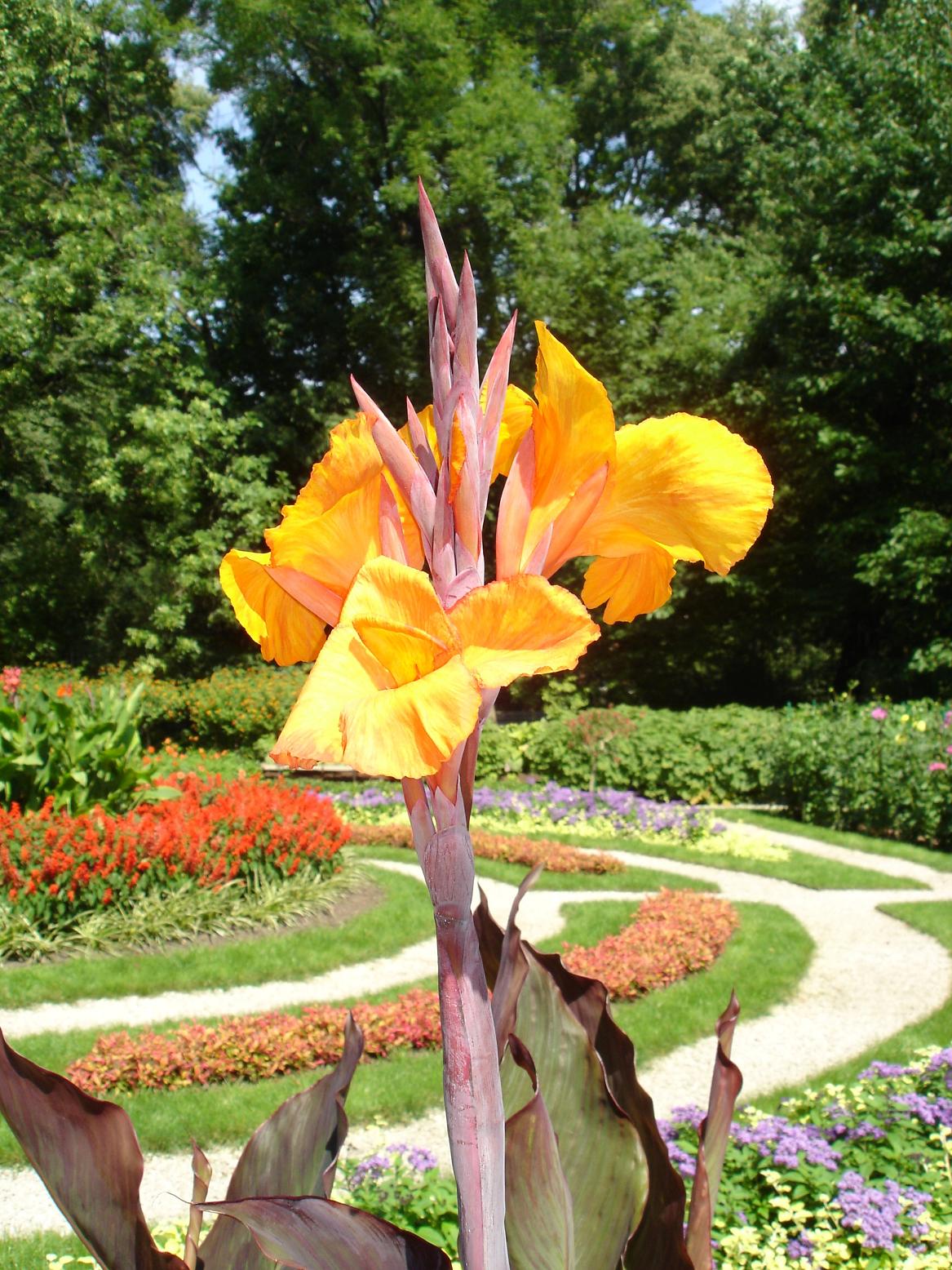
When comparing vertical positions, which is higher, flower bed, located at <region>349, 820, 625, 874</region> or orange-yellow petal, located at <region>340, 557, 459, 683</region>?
orange-yellow petal, located at <region>340, 557, 459, 683</region>

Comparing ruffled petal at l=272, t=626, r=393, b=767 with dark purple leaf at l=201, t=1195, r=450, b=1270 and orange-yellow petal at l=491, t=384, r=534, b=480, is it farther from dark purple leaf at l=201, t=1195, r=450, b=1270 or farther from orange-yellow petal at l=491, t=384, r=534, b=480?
dark purple leaf at l=201, t=1195, r=450, b=1270

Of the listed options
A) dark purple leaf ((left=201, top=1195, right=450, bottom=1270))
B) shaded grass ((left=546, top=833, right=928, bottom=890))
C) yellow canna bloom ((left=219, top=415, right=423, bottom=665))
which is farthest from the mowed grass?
yellow canna bloom ((left=219, top=415, right=423, bottom=665))

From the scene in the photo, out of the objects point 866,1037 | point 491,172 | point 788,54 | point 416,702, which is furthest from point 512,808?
point 788,54

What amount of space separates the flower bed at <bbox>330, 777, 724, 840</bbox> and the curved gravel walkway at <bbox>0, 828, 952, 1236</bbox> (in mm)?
2053

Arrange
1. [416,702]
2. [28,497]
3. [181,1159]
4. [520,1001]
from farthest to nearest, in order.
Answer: [28,497], [181,1159], [520,1001], [416,702]

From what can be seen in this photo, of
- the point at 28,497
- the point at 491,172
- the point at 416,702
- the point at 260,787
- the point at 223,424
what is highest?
the point at 491,172

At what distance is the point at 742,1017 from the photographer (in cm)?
473

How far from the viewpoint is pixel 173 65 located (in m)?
19.8

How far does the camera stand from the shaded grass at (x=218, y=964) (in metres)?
4.85

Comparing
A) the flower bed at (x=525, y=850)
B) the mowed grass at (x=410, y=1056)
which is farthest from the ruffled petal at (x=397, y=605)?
the flower bed at (x=525, y=850)

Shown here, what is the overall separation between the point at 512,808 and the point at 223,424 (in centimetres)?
969

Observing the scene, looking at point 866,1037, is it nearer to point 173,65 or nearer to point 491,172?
point 491,172

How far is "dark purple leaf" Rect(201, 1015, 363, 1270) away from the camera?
4.00 feet

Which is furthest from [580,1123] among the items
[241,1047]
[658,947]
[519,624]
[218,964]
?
[218,964]
